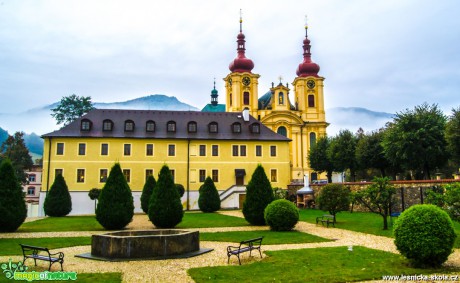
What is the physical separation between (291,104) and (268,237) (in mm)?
55621

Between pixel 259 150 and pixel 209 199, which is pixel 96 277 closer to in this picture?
pixel 209 199

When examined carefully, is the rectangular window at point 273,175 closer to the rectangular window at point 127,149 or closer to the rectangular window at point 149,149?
the rectangular window at point 149,149

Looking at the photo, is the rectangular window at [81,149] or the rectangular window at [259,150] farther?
the rectangular window at [259,150]

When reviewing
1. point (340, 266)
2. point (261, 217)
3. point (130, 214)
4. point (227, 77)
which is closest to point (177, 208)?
point (130, 214)

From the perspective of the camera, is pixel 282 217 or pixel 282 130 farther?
pixel 282 130

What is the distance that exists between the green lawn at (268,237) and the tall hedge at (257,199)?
9.23 ft

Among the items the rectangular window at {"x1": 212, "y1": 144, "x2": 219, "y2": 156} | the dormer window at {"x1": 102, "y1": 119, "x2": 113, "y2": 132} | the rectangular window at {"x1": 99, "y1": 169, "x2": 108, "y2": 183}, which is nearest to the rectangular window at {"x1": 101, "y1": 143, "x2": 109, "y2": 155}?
the dormer window at {"x1": 102, "y1": 119, "x2": 113, "y2": 132}

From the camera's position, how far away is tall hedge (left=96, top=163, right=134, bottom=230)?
2181cm

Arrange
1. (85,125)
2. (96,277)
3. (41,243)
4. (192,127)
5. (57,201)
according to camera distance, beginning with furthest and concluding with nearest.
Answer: (192,127) < (85,125) < (57,201) < (41,243) < (96,277)

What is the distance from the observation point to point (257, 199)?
2327cm

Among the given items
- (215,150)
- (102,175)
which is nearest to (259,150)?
(215,150)

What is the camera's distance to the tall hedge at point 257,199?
914 inches

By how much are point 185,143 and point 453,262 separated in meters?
32.9

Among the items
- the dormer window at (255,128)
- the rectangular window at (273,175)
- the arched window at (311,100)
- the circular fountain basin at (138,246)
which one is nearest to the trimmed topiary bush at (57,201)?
the dormer window at (255,128)
